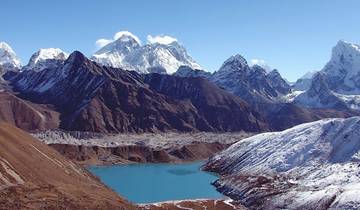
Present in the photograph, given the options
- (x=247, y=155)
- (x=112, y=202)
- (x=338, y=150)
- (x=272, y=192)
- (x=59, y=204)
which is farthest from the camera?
(x=247, y=155)

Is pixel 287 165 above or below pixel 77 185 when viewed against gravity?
above

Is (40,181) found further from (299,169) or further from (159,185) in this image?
(299,169)

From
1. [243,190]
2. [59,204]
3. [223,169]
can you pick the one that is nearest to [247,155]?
[223,169]

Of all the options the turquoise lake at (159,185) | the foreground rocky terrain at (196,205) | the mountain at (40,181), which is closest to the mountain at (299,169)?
the foreground rocky terrain at (196,205)

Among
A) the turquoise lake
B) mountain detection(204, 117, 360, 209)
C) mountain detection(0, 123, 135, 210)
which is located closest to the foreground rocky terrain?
mountain detection(204, 117, 360, 209)

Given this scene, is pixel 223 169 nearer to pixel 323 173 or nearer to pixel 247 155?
pixel 247 155

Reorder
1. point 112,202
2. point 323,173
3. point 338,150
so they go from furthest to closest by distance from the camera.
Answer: point 338,150, point 323,173, point 112,202

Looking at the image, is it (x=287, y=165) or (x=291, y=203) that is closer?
(x=291, y=203)

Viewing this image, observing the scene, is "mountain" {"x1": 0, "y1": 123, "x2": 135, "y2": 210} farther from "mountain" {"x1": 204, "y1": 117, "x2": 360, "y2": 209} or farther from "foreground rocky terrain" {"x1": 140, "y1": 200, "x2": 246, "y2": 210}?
"mountain" {"x1": 204, "y1": 117, "x2": 360, "y2": 209}
